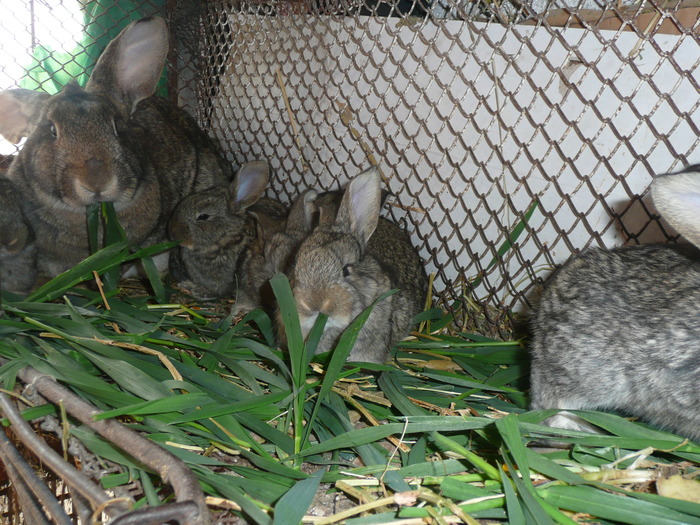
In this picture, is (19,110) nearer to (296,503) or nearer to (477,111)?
(477,111)

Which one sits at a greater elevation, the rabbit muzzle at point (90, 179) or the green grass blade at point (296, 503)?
the rabbit muzzle at point (90, 179)

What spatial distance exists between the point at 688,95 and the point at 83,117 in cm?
285

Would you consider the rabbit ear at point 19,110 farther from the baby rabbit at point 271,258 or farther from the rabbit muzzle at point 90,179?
the baby rabbit at point 271,258

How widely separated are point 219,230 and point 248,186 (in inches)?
13.7

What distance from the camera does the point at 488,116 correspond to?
343 cm

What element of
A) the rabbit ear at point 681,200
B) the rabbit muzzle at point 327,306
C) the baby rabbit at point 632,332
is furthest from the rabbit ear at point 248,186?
the rabbit ear at point 681,200

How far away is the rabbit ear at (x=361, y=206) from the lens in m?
3.22

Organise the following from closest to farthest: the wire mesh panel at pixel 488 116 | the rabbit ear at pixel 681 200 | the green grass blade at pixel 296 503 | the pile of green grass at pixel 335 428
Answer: the green grass blade at pixel 296 503 → the pile of green grass at pixel 335 428 → the rabbit ear at pixel 681 200 → the wire mesh panel at pixel 488 116

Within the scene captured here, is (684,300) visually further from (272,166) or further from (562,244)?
(272,166)

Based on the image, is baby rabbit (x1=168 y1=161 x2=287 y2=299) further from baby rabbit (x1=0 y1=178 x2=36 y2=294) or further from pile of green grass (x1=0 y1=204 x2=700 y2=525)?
pile of green grass (x1=0 y1=204 x2=700 y2=525)

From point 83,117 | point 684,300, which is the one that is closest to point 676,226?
point 684,300

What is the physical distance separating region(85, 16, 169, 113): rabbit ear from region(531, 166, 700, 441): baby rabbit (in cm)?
271

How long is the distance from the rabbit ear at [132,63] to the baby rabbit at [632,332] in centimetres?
271

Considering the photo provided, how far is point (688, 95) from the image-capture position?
2613 mm
